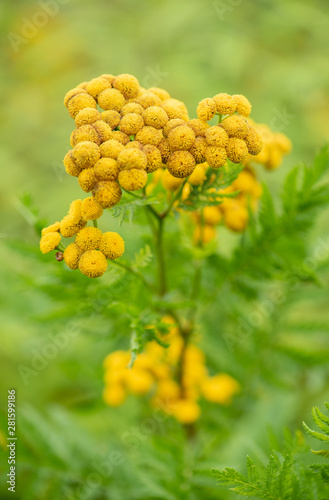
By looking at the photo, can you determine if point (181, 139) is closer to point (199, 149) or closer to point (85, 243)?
point (199, 149)

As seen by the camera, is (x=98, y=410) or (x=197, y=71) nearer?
(x=98, y=410)

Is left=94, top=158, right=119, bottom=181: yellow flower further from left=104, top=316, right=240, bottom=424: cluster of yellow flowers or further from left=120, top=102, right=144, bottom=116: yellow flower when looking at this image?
left=104, top=316, right=240, bottom=424: cluster of yellow flowers

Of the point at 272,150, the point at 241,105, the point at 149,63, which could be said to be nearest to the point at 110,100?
the point at 241,105

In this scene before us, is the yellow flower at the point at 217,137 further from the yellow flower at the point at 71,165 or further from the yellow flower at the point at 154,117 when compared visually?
the yellow flower at the point at 71,165

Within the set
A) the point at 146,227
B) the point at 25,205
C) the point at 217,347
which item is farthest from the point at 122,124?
the point at 217,347

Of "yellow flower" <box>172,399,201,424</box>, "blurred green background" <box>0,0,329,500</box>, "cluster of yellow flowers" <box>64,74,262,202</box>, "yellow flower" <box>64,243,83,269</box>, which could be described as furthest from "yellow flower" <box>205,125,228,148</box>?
"blurred green background" <box>0,0,329,500</box>

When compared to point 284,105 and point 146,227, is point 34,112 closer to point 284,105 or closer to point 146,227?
point 284,105
